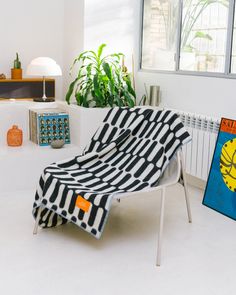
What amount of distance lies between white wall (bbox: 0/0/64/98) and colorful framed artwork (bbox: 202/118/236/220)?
2.71 m

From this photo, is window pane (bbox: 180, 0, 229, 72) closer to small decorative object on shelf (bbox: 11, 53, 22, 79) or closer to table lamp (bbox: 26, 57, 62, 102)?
table lamp (bbox: 26, 57, 62, 102)

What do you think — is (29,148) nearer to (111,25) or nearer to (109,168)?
(109,168)

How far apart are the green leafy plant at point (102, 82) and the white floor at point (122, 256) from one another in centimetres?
127

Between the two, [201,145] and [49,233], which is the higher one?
[201,145]

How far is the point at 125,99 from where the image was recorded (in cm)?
473

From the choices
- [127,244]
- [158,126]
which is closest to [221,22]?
[158,126]

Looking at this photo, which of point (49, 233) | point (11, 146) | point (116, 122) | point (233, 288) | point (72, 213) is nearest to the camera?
point (233, 288)

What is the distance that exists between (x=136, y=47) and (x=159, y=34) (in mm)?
333

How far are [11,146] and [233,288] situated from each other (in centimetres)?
256

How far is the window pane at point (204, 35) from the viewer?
4.11 m

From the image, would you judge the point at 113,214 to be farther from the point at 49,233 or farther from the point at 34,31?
the point at 34,31

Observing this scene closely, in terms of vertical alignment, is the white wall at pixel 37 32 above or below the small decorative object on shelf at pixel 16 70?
above

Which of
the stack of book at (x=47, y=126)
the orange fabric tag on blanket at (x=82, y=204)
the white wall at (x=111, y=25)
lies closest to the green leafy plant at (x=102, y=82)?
the white wall at (x=111, y=25)

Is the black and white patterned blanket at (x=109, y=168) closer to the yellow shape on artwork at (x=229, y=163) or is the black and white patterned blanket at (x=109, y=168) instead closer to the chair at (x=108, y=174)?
the chair at (x=108, y=174)
